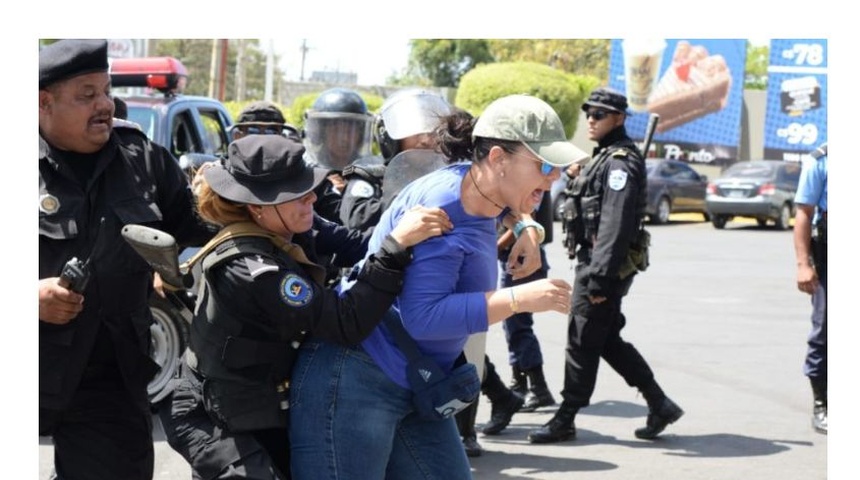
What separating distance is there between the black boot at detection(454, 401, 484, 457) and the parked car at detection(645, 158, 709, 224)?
21.4 meters

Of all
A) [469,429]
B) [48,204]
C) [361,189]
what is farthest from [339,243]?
[469,429]

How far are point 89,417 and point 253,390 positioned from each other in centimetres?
77

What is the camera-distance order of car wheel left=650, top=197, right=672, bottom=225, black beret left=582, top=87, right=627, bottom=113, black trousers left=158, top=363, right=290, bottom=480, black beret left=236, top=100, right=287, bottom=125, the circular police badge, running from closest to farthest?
black trousers left=158, top=363, right=290, bottom=480 → the circular police badge → black beret left=582, top=87, right=627, bottom=113 → black beret left=236, top=100, right=287, bottom=125 → car wheel left=650, top=197, right=672, bottom=225

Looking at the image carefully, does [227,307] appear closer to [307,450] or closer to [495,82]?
[307,450]

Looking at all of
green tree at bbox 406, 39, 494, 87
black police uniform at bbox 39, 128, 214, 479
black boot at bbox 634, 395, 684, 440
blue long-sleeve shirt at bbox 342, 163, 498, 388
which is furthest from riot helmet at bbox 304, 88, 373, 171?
green tree at bbox 406, 39, 494, 87

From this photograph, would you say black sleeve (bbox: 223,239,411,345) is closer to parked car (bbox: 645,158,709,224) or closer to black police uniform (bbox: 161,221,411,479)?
black police uniform (bbox: 161,221,411,479)

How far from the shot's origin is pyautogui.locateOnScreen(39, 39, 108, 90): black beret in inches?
146

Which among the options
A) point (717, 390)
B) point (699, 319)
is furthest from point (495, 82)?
point (717, 390)

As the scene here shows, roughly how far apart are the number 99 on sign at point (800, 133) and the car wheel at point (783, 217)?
10867 millimetres

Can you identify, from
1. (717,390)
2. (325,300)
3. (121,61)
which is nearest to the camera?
(325,300)

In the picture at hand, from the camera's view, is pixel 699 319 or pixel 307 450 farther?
pixel 699 319

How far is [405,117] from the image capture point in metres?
5.60
